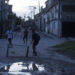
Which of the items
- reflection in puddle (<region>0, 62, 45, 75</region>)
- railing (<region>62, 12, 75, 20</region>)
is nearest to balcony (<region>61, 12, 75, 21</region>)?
railing (<region>62, 12, 75, 20</region>)

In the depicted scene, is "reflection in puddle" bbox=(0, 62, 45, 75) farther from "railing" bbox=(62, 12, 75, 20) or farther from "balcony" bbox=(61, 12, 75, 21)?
"railing" bbox=(62, 12, 75, 20)

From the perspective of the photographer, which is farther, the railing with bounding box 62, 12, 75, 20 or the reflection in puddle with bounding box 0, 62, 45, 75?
the railing with bounding box 62, 12, 75, 20

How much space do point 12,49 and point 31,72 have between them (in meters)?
6.57

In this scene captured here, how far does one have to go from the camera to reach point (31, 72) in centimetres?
901

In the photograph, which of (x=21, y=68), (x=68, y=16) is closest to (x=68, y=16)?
(x=68, y=16)

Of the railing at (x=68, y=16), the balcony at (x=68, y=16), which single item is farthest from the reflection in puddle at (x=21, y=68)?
the railing at (x=68, y=16)

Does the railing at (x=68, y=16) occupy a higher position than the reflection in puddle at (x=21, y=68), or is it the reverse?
the railing at (x=68, y=16)

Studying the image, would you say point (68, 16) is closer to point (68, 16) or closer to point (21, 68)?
point (68, 16)

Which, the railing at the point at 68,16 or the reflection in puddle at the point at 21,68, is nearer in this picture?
the reflection in puddle at the point at 21,68

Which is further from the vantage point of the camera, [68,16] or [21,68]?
[68,16]

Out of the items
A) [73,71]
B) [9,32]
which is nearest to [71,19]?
[9,32]

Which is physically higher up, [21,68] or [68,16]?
[68,16]

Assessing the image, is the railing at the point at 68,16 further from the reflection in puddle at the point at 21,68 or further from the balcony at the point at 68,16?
the reflection in puddle at the point at 21,68

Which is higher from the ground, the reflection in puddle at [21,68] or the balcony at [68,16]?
the balcony at [68,16]
